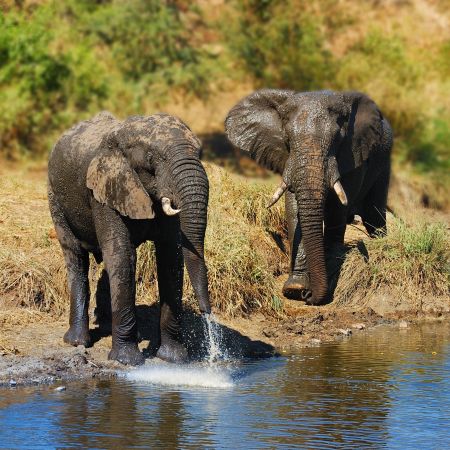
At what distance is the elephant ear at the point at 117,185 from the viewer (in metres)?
9.63

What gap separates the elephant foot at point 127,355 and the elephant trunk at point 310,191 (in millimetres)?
3104

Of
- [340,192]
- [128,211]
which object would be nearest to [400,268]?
[340,192]

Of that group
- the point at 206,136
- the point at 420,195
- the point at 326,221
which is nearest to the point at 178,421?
the point at 326,221

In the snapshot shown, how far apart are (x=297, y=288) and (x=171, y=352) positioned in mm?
3055

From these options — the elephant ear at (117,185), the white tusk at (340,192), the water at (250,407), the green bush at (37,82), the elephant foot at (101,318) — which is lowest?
the water at (250,407)

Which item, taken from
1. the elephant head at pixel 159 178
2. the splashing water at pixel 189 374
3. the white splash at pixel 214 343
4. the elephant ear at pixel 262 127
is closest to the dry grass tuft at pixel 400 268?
the elephant ear at pixel 262 127

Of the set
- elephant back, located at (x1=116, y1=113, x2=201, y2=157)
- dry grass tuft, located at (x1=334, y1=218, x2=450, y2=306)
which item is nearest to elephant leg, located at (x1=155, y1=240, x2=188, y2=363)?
elephant back, located at (x1=116, y1=113, x2=201, y2=157)

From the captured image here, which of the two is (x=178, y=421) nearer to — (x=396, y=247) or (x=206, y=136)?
(x=396, y=247)

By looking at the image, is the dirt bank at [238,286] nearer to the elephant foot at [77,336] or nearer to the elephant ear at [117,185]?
the elephant foot at [77,336]

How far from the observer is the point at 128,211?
9.69 metres

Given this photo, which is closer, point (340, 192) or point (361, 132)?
point (340, 192)

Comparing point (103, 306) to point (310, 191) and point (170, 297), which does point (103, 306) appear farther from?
point (310, 191)

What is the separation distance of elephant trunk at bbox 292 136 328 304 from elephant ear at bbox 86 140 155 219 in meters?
3.08

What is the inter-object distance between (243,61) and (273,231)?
1320 centimetres
